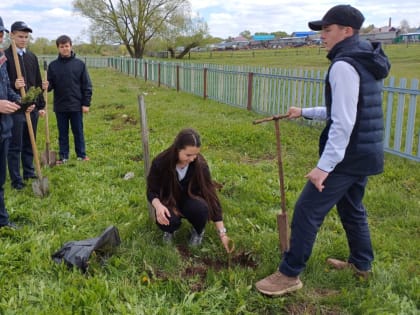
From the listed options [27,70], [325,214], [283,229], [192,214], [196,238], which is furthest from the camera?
[27,70]

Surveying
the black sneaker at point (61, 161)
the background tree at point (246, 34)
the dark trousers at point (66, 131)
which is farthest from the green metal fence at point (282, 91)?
the background tree at point (246, 34)

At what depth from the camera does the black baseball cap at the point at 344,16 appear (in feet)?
7.85

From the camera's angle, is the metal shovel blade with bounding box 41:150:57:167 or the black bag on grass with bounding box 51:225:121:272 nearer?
the black bag on grass with bounding box 51:225:121:272

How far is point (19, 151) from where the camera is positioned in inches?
191

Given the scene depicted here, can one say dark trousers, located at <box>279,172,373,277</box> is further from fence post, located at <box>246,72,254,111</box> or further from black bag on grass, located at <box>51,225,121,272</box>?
fence post, located at <box>246,72,254,111</box>

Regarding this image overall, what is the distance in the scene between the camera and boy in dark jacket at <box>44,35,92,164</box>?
5941mm

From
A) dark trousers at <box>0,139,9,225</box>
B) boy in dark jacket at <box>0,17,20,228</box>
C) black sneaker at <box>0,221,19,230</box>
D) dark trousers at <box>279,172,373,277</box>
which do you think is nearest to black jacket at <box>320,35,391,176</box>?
dark trousers at <box>279,172,373,277</box>

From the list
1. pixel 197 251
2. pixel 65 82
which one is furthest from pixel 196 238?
pixel 65 82

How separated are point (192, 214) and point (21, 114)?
2395 millimetres

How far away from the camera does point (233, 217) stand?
4.07m

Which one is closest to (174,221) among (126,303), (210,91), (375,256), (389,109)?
(126,303)

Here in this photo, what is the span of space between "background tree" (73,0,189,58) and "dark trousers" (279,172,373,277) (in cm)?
4456

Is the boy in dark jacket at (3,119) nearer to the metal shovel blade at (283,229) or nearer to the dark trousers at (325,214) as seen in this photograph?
the metal shovel blade at (283,229)

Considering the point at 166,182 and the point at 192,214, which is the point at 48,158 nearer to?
the point at 166,182
